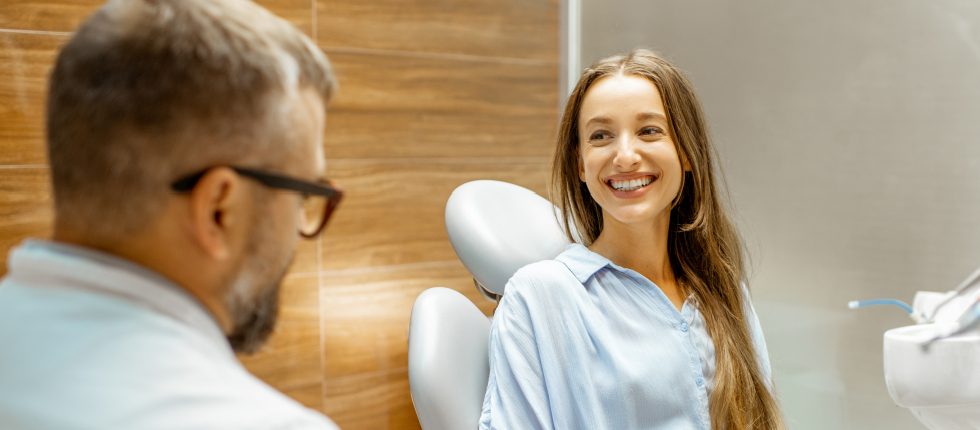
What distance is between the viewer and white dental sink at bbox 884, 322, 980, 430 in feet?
4.44

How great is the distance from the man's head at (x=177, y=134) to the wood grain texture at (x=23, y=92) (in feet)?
5.82

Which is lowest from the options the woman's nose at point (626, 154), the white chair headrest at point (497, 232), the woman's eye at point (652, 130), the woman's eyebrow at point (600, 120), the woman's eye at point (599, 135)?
the white chair headrest at point (497, 232)

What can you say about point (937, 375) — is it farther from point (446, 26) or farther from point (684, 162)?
point (446, 26)

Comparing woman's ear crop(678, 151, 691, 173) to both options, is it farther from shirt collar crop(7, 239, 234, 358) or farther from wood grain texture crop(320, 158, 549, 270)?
wood grain texture crop(320, 158, 549, 270)

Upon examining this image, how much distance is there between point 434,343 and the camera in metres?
1.36

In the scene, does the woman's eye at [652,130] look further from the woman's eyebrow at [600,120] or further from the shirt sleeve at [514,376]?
the shirt sleeve at [514,376]

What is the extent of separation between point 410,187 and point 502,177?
374mm

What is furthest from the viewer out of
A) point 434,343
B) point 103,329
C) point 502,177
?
point 502,177

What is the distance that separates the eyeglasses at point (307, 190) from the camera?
2.02ft

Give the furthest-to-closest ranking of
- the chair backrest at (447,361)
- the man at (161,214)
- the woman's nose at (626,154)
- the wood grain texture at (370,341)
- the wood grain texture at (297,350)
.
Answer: the wood grain texture at (370,341), the wood grain texture at (297,350), the woman's nose at (626,154), the chair backrest at (447,361), the man at (161,214)

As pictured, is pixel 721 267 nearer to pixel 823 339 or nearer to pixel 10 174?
pixel 823 339

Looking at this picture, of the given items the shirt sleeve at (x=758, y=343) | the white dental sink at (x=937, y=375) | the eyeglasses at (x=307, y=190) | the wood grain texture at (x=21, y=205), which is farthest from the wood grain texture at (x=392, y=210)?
the eyeglasses at (x=307, y=190)

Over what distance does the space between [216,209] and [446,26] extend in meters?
2.22

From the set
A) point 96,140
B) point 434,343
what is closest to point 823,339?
point 434,343
